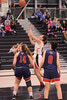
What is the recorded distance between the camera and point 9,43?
2034 centimetres

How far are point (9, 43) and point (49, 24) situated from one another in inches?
179

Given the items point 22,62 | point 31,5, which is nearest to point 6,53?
point 22,62

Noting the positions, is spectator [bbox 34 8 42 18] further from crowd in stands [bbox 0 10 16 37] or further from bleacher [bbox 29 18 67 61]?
crowd in stands [bbox 0 10 16 37]

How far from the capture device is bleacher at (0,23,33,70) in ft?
59.9

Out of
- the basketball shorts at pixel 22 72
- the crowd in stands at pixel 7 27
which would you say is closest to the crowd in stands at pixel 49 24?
the crowd in stands at pixel 7 27

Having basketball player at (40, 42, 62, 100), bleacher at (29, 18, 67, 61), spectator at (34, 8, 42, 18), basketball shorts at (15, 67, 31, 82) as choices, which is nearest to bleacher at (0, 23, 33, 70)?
bleacher at (29, 18, 67, 61)

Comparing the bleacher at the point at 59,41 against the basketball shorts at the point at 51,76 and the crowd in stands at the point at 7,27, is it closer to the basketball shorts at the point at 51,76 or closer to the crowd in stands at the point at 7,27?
the crowd in stands at the point at 7,27

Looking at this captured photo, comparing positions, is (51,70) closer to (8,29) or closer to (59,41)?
(8,29)

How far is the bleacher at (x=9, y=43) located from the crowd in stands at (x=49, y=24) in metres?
1.98

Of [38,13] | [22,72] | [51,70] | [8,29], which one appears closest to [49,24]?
[38,13]

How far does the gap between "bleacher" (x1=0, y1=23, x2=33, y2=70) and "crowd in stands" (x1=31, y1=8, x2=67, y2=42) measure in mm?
1983

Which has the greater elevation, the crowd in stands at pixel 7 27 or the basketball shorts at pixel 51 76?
the basketball shorts at pixel 51 76

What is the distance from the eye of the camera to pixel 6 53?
1906cm

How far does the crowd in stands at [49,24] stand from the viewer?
74.1 feet
